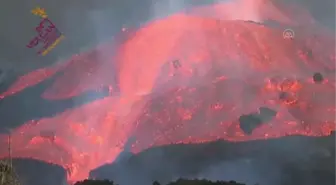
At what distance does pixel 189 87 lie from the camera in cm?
731

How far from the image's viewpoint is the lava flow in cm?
711

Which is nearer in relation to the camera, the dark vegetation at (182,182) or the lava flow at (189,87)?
the dark vegetation at (182,182)

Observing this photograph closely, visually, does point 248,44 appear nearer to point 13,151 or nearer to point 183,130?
point 183,130

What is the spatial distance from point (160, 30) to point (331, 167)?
3.37 metres

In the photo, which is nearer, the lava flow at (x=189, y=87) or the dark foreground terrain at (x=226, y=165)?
the dark foreground terrain at (x=226, y=165)

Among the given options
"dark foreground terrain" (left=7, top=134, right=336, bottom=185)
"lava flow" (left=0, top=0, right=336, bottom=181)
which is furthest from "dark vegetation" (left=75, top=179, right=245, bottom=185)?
"lava flow" (left=0, top=0, right=336, bottom=181)

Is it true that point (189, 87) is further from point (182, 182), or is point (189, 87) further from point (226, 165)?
point (182, 182)

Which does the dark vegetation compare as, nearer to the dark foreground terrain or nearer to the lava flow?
the dark foreground terrain

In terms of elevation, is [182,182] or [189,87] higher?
[189,87]

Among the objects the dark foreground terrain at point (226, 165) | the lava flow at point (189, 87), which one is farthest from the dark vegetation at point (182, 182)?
the lava flow at point (189, 87)

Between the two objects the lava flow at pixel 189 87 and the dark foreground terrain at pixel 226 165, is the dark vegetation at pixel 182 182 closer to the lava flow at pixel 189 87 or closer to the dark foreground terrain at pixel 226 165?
the dark foreground terrain at pixel 226 165

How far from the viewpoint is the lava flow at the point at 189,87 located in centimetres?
711

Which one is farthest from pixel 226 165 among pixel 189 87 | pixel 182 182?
pixel 189 87

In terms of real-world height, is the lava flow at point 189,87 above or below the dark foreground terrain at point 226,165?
above
